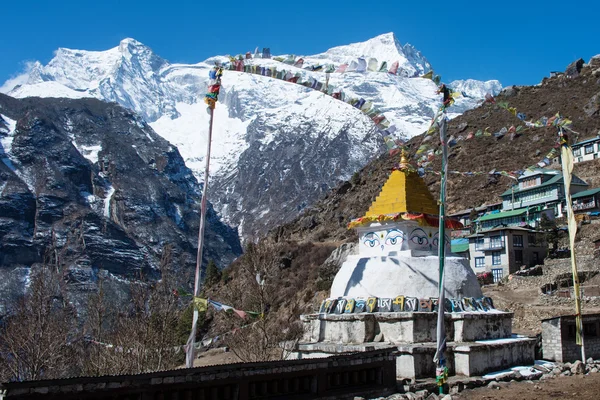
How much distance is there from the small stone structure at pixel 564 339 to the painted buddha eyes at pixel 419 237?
4.78m

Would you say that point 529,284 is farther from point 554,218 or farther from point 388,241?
point 388,241

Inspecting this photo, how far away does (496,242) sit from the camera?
5153 cm

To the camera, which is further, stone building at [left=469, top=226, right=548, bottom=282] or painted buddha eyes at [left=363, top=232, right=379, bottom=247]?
stone building at [left=469, top=226, right=548, bottom=282]

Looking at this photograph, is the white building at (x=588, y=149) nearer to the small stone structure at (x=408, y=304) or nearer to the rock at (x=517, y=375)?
the small stone structure at (x=408, y=304)

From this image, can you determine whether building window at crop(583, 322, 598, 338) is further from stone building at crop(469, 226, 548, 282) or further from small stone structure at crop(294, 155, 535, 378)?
stone building at crop(469, 226, 548, 282)

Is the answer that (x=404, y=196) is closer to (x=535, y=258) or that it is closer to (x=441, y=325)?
(x=441, y=325)

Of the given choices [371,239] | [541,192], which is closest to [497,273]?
[541,192]

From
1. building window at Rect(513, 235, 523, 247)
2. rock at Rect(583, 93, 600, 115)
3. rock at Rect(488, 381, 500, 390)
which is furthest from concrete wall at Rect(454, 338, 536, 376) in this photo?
rock at Rect(583, 93, 600, 115)

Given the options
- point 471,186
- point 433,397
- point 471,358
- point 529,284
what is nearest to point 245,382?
point 433,397

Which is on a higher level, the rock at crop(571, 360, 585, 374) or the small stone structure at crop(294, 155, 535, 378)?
the small stone structure at crop(294, 155, 535, 378)

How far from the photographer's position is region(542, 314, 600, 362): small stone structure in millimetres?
18859

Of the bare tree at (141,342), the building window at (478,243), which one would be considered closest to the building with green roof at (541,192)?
the building window at (478,243)

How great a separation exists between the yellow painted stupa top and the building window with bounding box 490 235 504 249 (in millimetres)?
33865

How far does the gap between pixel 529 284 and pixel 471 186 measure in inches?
1485
